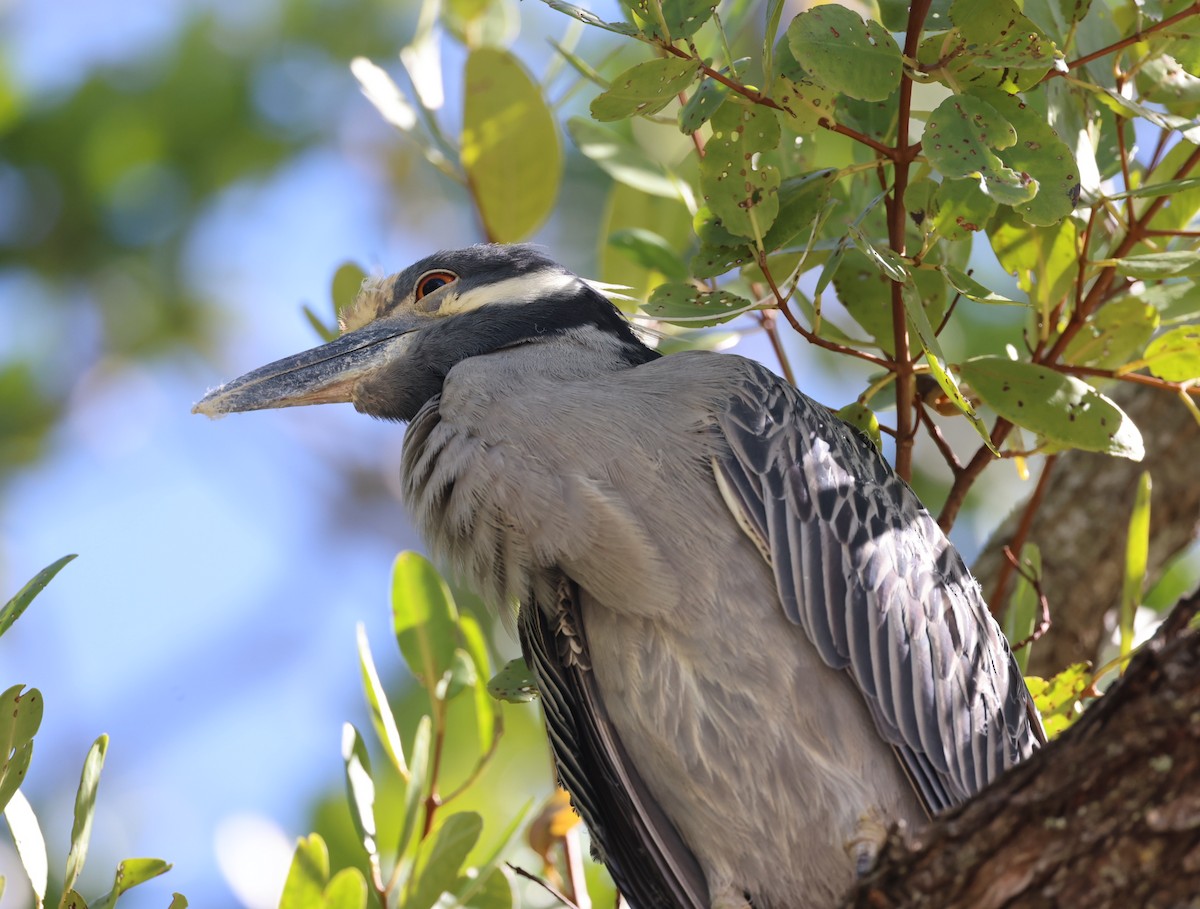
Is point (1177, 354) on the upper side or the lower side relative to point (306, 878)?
upper

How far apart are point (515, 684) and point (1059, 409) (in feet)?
5.30

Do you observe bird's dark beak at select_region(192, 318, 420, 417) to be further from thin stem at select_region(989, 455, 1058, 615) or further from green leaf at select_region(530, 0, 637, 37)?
thin stem at select_region(989, 455, 1058, 615)

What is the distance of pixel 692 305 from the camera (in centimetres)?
307

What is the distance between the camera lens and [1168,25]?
2748mm

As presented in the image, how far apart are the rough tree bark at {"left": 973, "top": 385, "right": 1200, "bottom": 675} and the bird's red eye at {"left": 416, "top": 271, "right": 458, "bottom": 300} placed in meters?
2.00

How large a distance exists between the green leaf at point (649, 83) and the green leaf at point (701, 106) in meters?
0.05

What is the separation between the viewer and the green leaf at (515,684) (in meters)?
3.63

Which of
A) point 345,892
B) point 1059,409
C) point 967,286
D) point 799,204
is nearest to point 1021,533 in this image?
point 1059,409

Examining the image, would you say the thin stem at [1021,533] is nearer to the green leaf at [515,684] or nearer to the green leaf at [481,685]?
the green leaf at [515,684]

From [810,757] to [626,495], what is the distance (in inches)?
29.8

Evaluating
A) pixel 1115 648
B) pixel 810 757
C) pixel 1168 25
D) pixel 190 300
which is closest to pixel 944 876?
pixel 810 757

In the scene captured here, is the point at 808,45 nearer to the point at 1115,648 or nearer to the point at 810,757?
the point at 810,757

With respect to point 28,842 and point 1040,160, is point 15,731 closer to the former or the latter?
point 28,842

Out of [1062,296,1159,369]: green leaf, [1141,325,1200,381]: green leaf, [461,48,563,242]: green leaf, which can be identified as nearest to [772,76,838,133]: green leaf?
[1062,296,1159,369]: green leaf
